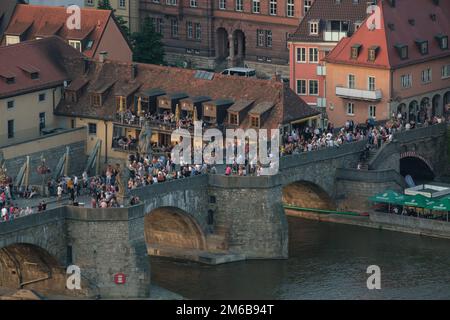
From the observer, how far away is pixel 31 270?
641ft

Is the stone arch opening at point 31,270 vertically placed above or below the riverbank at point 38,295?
above

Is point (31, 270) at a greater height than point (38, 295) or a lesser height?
greater

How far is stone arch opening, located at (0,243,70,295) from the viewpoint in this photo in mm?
194125

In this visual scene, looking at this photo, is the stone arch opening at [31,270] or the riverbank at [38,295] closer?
the riverbank at [38,295]

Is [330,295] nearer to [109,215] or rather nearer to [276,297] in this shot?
[276,297]

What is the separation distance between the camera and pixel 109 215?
19338 centimetres

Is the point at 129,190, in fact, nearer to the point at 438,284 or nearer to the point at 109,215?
the point at 109,215

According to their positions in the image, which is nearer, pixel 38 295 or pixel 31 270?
pixel 38 295

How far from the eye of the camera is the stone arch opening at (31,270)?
194 meters

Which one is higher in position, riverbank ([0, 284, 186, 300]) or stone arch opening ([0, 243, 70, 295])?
stone arch opening ([0, 243, 70, 295])

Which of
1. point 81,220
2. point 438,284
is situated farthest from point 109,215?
point 438,284

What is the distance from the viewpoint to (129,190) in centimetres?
19750

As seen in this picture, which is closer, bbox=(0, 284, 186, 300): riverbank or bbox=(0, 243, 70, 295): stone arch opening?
bbox=(0, 284, 186, 300): riverbank
